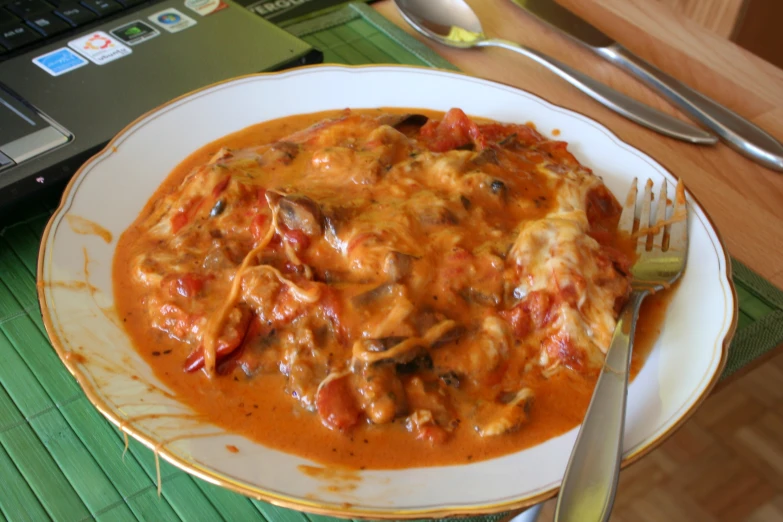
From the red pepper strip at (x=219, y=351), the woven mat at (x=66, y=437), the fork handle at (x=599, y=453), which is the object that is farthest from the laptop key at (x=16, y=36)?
the fork handle at (x=599, y=453)

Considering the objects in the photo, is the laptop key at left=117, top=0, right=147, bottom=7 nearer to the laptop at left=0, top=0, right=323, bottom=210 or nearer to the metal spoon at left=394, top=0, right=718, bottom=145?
the laptop at left=0, top=0, right=323, bottom=210

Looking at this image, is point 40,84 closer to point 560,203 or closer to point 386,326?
point 386,326

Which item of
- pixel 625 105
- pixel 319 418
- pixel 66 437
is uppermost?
pixel 625 105

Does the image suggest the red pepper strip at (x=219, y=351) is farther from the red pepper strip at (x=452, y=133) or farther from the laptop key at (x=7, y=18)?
the laptop key at (x=7, y=18)

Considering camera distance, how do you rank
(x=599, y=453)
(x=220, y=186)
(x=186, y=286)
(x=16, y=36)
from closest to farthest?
1. (x=599, y=453)
2. (x=186, y=286)
3. (x=220, y=186)
4. (x=16, y=36)

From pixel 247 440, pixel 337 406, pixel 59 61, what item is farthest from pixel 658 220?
pixel 59 61

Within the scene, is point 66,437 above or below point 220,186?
below

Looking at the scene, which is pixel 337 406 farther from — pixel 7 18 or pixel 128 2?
pixel 7 18

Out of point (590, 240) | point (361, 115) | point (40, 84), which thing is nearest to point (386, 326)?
point (590, 240)
